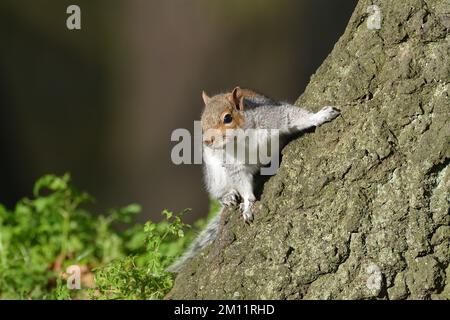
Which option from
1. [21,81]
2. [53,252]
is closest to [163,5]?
[21,81]

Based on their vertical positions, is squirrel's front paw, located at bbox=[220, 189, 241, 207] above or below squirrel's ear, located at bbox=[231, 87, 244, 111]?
below

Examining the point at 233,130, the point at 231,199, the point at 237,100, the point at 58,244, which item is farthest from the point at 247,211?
the point at 58,244

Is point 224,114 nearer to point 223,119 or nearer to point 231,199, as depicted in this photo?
point 223,119

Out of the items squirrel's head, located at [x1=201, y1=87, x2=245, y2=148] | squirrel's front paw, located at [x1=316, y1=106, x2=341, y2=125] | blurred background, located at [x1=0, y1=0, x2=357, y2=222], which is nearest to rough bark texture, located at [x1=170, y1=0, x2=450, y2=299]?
squirrel's front paw, located at [x1=316, y1=106, x2=341, y2=125]

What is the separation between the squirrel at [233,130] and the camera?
280cm

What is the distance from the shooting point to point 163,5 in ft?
21.3

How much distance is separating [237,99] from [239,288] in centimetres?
77

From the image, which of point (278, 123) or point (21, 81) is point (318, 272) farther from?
point (21, 81)

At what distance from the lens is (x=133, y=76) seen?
267 inches

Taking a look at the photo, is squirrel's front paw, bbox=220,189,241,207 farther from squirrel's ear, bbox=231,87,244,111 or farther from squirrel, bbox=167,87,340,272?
squirrel's ear, bbox=231,87,244,111

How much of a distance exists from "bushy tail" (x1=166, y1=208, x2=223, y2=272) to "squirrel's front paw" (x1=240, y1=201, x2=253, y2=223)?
13.6 inches

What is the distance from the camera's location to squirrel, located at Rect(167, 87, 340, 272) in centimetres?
280

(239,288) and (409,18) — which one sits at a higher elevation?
(409,18)
